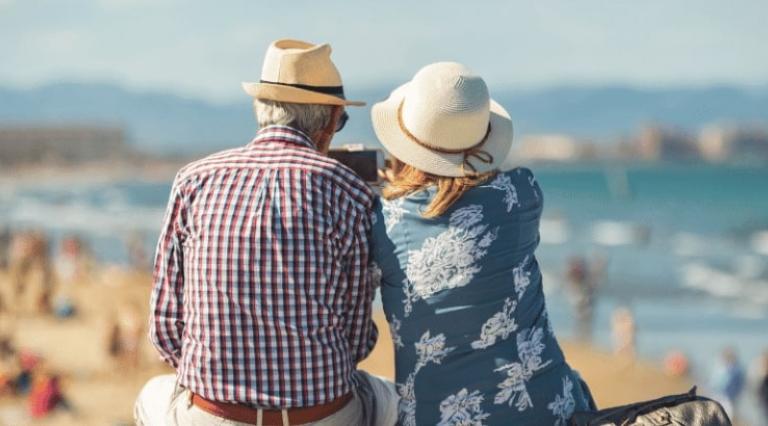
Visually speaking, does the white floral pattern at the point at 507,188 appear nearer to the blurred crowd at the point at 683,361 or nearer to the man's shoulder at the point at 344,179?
the man's shoulder at the point at 344,179

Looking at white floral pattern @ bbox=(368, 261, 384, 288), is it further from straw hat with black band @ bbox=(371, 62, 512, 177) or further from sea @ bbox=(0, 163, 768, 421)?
sea @ bbox=(0, 163, 768, 421)

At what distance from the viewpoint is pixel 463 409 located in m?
2.35

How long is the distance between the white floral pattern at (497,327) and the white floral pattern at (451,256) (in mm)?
104

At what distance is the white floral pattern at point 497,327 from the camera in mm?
2334

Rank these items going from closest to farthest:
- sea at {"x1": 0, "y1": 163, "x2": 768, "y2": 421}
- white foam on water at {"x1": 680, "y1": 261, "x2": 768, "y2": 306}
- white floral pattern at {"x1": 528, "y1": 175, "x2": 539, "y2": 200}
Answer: white floral pattern at {"x1": 528, "y1": 175, "x2": 539, "y2": 200} < sea at {"x1": 0, "y1": 163, "x2": 768, "y2": 421} < white foam on water at {"x1": 680, "y1": 261, "x2": 768, "y2": 306}

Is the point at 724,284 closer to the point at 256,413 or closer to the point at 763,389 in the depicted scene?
the point at 763,389

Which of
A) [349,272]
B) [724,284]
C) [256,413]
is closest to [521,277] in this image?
[349,272]

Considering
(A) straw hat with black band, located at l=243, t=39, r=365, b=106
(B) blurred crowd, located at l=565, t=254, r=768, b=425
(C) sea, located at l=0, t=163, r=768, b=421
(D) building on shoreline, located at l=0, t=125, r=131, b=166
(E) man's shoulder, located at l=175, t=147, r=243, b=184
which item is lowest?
(D) building on shoreline, located at l=0, t=125, r=131, b=166

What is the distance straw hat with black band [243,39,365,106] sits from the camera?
7.79ft

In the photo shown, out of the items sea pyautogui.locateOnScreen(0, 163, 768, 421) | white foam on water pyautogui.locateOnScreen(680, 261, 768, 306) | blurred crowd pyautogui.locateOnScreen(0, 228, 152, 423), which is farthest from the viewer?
white foam on water pyautogui.locateOnScreen(680, 261, 768, 306)

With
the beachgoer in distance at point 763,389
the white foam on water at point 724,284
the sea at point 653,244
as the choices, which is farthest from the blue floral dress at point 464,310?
the white foam on water at point 724,284

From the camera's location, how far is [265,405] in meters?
2.24

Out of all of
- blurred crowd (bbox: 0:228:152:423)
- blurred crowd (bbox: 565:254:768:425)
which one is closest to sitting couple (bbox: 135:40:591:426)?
blurred crowd (bbox: 0:228:152:423)

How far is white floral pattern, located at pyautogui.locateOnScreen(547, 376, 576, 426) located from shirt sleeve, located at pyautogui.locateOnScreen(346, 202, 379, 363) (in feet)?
1.46
